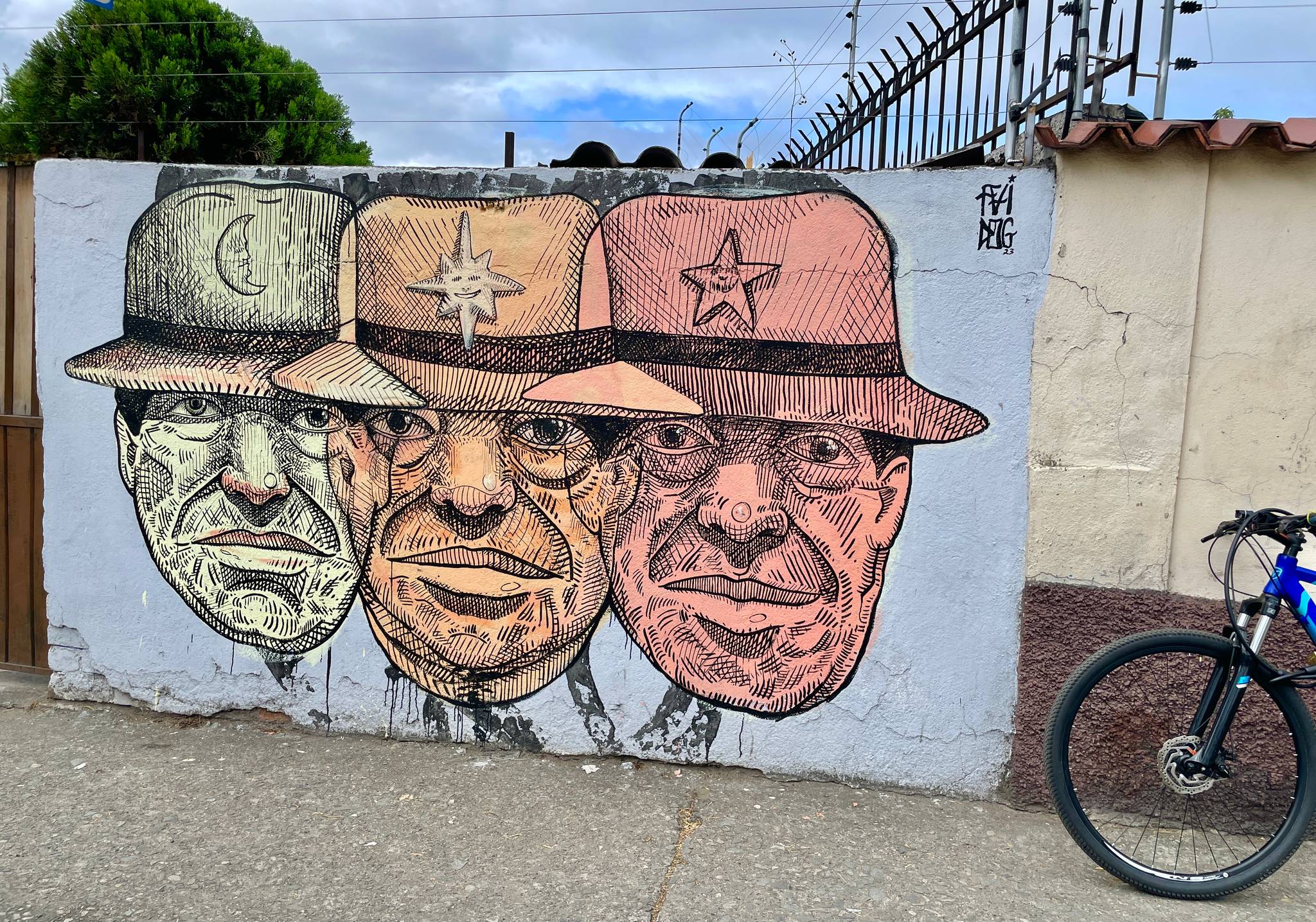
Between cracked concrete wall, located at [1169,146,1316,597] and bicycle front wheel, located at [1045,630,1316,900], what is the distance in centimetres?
37

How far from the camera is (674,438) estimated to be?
11.1ft

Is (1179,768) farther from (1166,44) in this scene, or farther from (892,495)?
(1166,44)

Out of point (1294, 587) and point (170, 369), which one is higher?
point (170, 369)

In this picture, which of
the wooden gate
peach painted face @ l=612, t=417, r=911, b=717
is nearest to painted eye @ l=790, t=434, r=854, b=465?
peach painted face @ l=612, t=417, r=911, b=717

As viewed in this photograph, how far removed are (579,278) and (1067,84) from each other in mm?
1788

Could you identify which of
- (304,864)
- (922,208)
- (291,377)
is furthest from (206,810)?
(922,208)

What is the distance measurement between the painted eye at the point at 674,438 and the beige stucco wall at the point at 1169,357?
1.16m

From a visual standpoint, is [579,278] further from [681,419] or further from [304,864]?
[304,864]

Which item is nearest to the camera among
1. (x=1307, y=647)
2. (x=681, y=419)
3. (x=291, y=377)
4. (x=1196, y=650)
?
(x=1196, y=650)

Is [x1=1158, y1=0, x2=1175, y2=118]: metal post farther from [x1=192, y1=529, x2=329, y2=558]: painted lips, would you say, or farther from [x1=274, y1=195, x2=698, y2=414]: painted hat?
[x1=192, y1=529, x2=329, y2=558]: painted lips

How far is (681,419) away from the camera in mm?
3373

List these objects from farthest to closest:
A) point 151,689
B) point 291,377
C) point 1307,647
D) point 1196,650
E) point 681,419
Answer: point 151,689 < point 291,377 < point 681,419 < point 1307,647 < point 1196,650

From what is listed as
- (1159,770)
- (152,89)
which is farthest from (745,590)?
(152,89)

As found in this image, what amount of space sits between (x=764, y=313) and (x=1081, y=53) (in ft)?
4.41
